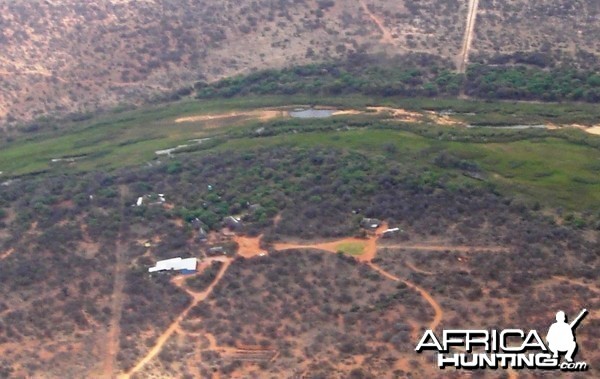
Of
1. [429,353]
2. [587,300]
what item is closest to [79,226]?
[429,353]

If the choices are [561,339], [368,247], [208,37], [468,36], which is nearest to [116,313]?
[368,247]

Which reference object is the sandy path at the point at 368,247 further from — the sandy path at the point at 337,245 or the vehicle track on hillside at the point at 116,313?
the vehicle track on hillside at the point at 116,313

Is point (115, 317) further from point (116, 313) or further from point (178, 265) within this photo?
point (178, 265)

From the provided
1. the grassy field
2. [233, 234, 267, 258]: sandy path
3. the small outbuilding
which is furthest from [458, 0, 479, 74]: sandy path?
[233, 234, 267, 258]: sandy path

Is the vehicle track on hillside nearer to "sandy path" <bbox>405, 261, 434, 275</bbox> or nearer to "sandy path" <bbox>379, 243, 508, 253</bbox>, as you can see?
"sandy path" <bbox>379, 243, 508, 253</bbox>

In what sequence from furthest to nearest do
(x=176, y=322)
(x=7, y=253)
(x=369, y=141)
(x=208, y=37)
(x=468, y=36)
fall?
(x=208, y=37) < (x=468, y=36) < (x=369, y=141) < (x=7, y=253) < (x=176, y=322)

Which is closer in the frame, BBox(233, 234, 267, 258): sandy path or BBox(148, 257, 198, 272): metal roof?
BBox(148, 257, 198, 272): metal roof
